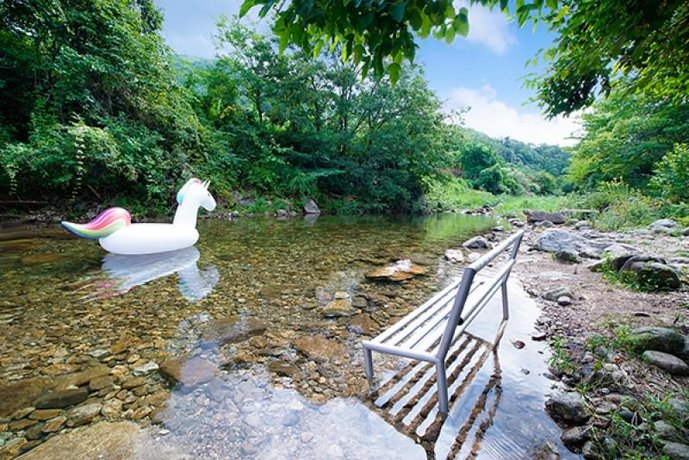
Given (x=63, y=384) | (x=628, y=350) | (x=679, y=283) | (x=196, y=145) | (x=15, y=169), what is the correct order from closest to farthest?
(x=63, y=384)
(x=628, y=350)
(x=679, y=283)
(x=15, y=169)
(x=196, y=145)

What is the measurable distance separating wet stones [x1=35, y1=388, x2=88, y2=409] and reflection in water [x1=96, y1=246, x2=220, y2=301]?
158cm

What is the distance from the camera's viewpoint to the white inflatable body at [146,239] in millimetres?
4754

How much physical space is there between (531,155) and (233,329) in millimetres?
70329

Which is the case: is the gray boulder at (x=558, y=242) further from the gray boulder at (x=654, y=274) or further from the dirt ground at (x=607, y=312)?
the gray boulder at (x=654, y=274)

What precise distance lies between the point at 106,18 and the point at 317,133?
10071 mm

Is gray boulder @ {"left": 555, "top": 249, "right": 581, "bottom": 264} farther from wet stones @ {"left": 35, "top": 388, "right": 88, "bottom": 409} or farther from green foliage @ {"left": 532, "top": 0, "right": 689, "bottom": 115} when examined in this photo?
wet stones @ {"left": 35, "top": 388, "right": 88, "bottom": 409}

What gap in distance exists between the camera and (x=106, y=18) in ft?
26.3

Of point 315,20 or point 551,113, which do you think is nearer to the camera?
point 315,20

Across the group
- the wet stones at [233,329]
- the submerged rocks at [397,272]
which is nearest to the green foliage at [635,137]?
the submerged rocks at [397,272]

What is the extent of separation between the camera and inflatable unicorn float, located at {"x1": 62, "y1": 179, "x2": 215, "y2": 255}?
4512mm

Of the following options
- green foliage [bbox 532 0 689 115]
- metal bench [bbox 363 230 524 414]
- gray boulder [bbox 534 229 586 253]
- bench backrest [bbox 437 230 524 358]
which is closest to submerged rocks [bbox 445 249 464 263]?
gray boulder [bbox 534 229 586 253]

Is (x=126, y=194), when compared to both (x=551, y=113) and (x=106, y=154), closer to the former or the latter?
(x=106, y=154)

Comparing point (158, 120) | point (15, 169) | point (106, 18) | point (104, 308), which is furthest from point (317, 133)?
point (104, 308)

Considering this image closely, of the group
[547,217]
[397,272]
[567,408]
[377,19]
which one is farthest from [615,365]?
[547,217]
